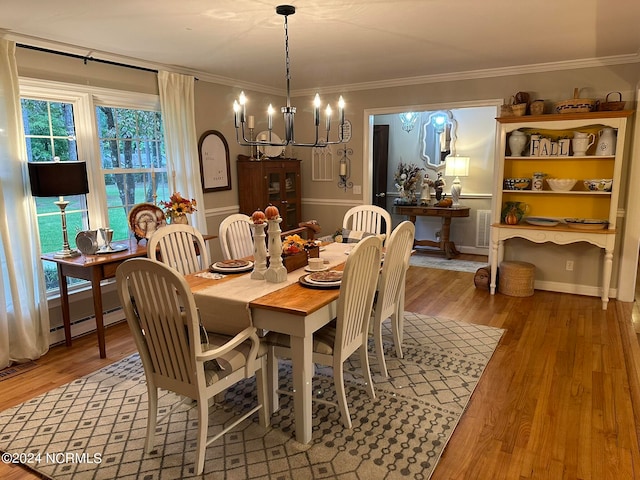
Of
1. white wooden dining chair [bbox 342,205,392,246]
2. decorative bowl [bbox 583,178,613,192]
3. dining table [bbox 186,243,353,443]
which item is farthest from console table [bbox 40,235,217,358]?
decorative bowl [bbox 583,178,613,192]

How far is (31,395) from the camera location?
9.25 feet

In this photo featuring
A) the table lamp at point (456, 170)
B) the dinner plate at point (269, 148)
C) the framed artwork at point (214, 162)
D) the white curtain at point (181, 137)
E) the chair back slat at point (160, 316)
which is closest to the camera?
the chair back slat at point (160, 316)

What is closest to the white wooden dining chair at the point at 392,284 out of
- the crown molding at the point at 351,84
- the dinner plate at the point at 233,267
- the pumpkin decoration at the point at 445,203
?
the dinner plate at the point at 233,267

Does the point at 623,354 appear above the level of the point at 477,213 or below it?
below

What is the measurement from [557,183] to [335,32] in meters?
2.82

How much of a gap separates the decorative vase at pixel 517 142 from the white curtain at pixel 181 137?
3304 millimetres

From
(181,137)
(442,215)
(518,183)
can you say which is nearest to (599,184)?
(518,183)

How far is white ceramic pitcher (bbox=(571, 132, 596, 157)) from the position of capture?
436 centimetres

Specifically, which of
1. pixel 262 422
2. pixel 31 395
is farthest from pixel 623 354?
pixel 31 395

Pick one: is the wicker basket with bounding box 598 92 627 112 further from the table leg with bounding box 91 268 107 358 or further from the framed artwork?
the table leg with bounding box 91 268 107 358

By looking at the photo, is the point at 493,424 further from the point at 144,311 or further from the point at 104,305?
the point at 104,305

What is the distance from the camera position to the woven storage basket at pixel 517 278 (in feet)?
15.1

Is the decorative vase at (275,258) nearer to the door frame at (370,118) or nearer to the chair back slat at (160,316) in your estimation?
the chair back slat at (160,316)

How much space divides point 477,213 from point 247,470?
18.1ft
